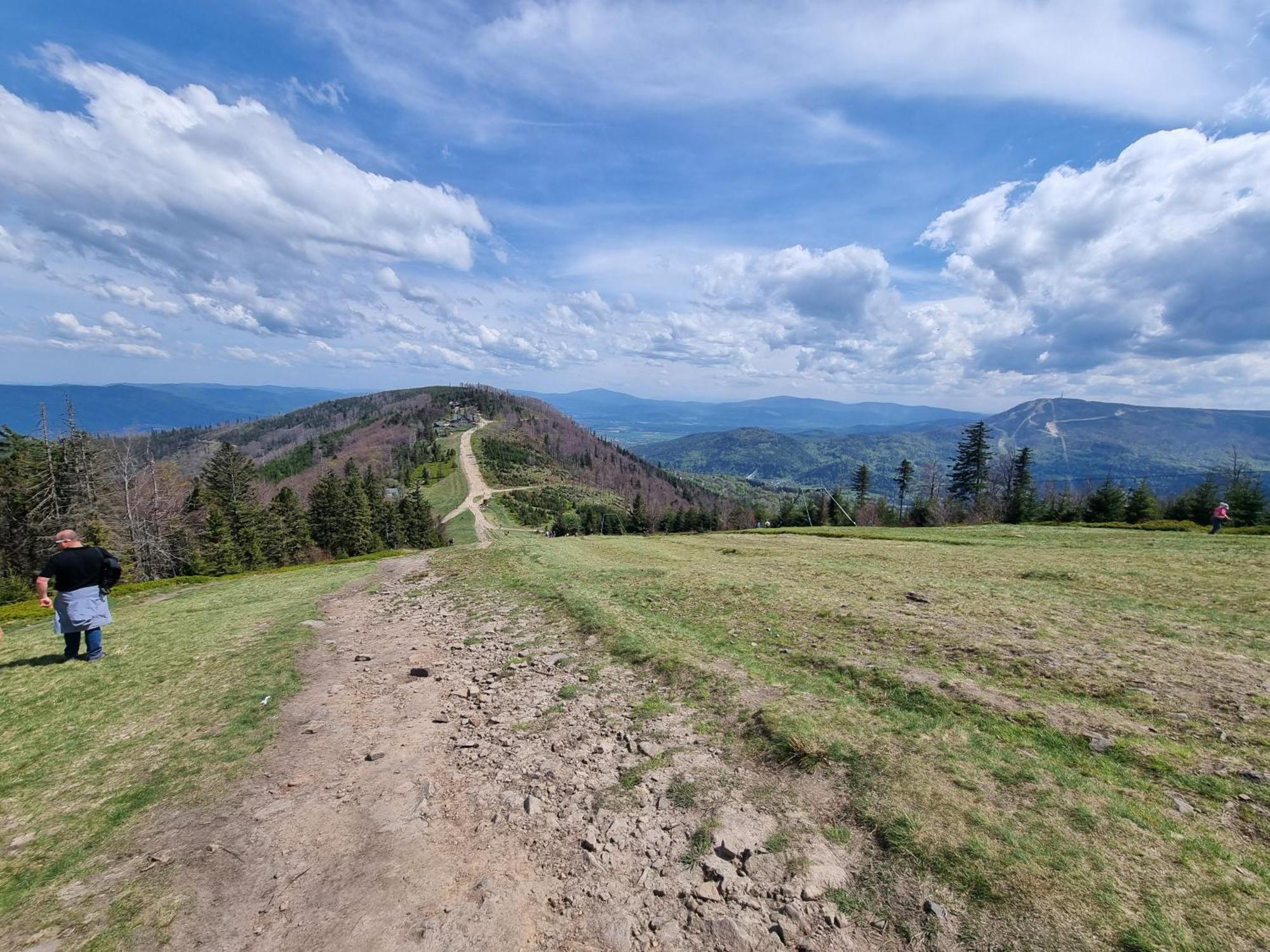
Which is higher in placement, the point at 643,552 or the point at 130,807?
the point at 130,807

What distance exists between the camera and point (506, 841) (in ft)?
19.0

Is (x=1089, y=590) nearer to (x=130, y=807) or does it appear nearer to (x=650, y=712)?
(x=650, y=712)

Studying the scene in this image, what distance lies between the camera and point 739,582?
55.4ft

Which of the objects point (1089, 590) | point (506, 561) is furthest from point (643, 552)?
point (1089, 590)

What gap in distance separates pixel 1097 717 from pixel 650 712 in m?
6.33

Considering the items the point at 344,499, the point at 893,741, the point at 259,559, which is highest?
the point at 893,741

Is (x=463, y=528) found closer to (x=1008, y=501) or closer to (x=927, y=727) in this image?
(x=1008, y=501)

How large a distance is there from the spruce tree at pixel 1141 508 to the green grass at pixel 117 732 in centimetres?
7626

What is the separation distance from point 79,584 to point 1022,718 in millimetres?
17278

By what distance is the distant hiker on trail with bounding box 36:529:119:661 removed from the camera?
10.7m

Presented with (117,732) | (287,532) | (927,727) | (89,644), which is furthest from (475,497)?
(927,727)

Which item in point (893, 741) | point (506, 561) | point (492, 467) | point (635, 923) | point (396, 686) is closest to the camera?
point (635, 923)

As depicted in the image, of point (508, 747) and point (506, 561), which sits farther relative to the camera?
point (506, 561)

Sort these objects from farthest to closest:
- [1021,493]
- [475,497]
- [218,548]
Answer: [475,497]
[1021,493]
[218,548]
